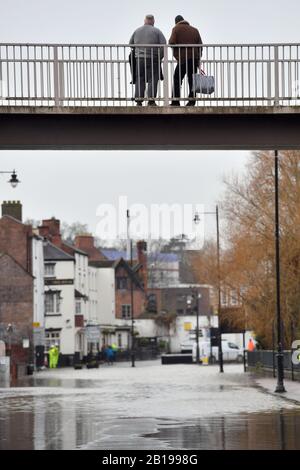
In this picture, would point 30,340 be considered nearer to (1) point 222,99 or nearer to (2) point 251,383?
(2) point 251,383

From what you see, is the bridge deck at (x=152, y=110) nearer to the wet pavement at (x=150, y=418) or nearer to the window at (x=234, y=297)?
the wet pavement at (x=150, y=418)

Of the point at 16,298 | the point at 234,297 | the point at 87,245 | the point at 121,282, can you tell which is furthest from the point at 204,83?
the point at 87,245

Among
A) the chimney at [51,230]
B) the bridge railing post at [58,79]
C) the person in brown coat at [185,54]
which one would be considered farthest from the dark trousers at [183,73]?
→ the chimney at [51,230]

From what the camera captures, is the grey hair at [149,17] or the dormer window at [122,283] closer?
the grey hair at [149,17]

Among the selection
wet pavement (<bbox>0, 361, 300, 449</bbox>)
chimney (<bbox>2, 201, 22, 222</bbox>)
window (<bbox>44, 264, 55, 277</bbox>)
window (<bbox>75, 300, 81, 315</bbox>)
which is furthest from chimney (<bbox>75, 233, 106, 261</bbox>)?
wet pavement (<bbox>0, 361, 300, 449</bbox>)

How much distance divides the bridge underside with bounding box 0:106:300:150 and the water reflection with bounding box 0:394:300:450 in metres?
6.14

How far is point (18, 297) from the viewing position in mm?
89562

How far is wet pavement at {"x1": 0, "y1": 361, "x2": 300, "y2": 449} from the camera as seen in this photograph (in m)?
23.3

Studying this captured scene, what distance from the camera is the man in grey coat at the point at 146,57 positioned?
2583cm

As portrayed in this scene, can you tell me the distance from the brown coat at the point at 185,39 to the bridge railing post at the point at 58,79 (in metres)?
2.49

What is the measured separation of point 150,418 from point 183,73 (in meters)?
8.97

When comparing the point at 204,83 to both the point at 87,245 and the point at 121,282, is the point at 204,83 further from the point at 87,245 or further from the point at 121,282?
the point at 87,245
